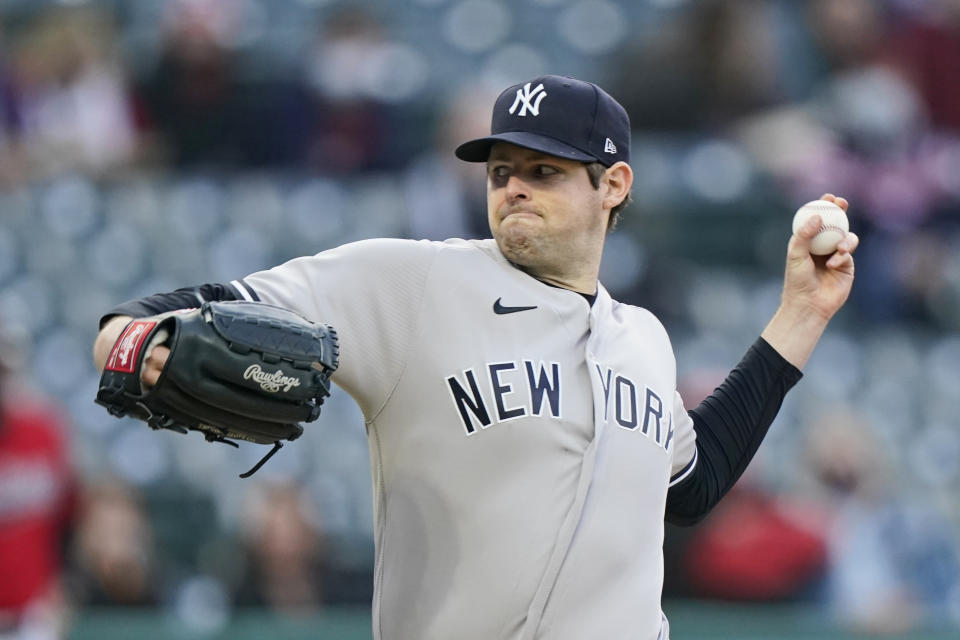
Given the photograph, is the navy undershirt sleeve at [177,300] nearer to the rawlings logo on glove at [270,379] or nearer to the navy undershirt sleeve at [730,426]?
the rawlings logo on glove at [270,379]

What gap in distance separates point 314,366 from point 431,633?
61cm

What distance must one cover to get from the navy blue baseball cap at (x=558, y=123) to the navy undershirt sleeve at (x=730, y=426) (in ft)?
2.05

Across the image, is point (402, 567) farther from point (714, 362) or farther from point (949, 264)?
point (949, 264)

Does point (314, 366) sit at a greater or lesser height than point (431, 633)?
greater

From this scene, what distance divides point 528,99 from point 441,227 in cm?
512

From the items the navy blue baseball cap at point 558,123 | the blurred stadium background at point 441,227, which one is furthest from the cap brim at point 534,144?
the blurred stadium background at point 441,227

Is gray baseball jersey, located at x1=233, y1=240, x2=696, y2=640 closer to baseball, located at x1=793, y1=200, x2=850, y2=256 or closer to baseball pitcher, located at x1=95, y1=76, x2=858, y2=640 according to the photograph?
baseball pitcher, located at x1=95, y1=76, x2=858, y2=640

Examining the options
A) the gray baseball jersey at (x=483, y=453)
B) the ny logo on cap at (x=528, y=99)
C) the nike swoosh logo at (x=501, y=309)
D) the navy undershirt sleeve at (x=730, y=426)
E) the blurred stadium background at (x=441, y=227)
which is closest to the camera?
the gray baseball jersey at (x=483, y=453)

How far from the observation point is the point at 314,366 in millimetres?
2547

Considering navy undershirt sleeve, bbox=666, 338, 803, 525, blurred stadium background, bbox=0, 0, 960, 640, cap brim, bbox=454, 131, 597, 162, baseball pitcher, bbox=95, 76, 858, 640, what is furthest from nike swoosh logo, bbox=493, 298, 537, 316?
blurred stadium background, bbox=0, 0, 960, 640

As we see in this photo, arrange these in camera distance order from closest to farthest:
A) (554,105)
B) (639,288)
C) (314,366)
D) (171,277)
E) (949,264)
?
(314,366) < (554,105) < (639,288) < (171,277) < (949,264)

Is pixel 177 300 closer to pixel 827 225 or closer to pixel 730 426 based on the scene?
pixel 730 426

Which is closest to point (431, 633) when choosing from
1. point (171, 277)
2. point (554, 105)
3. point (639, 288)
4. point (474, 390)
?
point (474, 390)

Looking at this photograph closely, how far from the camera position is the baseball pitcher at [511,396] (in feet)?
9.23
